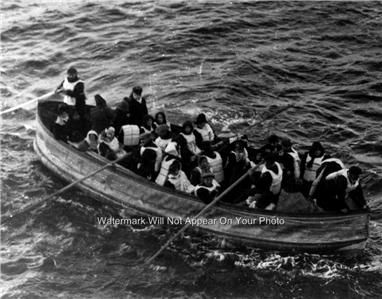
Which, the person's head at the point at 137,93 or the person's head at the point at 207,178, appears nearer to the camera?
the person's head at the point at 207,178

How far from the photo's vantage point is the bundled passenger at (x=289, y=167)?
42.5ft

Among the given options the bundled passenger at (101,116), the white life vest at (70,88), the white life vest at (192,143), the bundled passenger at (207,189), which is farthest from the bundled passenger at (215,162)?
the white life vest at (70,88)

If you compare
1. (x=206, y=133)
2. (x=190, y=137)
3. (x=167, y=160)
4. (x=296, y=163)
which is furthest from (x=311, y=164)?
(x=167, y=160)

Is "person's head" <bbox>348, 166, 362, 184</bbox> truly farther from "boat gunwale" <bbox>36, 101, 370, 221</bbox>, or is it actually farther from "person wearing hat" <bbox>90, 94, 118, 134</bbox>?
"person wearing hat" <bbox>90, 94, 118, 134</bbox>

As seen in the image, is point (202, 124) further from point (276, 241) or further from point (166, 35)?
point (166, 35)

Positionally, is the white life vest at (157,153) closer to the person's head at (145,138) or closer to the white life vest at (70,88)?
the person's head at (145,138)

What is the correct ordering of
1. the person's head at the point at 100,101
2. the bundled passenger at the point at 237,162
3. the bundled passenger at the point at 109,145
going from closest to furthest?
the bundled passenger at the point at 237,162
the bundled passenger at the point at 109,145
the person's head at the point at 100,101

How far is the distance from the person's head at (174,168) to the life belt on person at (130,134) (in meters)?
1.84

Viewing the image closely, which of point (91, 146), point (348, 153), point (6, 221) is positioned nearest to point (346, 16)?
point (348, 153)

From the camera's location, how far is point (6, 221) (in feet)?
46.5

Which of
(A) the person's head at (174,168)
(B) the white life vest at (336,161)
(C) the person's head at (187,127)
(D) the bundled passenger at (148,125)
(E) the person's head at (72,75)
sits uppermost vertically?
(E) the person's head at (72,75)

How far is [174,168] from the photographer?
12984mm

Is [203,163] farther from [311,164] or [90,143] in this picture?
[90,143]

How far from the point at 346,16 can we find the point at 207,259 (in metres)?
17.7
